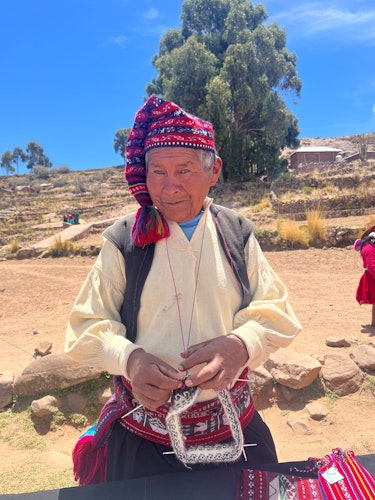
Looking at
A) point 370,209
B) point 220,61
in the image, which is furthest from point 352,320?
point 220,61

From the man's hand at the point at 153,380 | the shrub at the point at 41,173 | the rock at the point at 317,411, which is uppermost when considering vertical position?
the shrub at the point at 41,173

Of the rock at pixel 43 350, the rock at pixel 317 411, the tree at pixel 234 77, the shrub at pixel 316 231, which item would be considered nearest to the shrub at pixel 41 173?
the tree at pixel 234 77

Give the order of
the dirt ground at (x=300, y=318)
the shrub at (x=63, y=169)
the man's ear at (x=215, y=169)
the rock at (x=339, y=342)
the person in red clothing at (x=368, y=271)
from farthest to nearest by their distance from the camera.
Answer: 1. the shrub at (x=63, y=169)
2. the person in red clothing at (x=368, y=271)
3. the rock at (x=339, y=342)
4. the dirt ground at (x=300, y=318)
5. the man's ear at (x=215, y=169)

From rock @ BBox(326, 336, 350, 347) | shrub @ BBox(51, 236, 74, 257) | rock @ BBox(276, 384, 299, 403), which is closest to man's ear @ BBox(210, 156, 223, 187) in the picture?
rock @ BBox(276, 384, 299, 403)

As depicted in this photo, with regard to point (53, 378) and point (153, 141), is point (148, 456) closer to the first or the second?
point (153, 141)

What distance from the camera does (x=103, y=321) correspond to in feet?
4.21

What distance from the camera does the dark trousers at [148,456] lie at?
1245 millimetres

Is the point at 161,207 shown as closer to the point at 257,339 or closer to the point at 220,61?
the point at 257,339

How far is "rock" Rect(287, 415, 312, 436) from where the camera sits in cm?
296

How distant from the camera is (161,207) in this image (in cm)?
137

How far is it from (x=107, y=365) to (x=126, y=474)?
0.36m

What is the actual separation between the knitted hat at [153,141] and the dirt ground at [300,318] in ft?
7.01

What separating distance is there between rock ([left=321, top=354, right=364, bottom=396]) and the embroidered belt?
2.30 meters

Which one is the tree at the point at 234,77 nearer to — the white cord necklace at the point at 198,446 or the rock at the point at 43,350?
the rock at the point at 43,350
